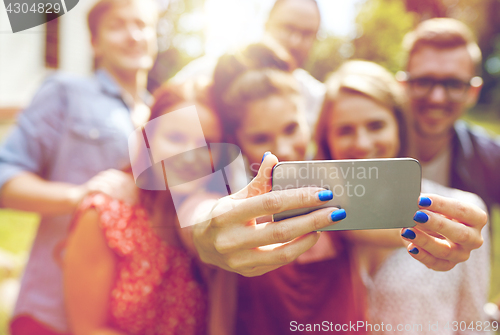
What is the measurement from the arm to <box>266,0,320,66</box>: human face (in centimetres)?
88

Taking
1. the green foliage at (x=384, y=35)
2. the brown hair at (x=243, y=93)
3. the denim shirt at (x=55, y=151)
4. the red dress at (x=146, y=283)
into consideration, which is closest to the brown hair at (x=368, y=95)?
the brown hair at (x=243, y=93)

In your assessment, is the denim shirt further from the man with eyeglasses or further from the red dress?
the man with eyeglasses

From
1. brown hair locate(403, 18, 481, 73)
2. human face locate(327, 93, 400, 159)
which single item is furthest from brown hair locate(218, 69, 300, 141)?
brown hair locate(403, 18, 481, 73)

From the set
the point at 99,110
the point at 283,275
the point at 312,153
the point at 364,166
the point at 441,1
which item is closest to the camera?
the point at 364,166

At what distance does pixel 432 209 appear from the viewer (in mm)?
407

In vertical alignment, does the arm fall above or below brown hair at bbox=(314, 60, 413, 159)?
below

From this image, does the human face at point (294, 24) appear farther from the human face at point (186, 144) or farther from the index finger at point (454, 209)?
the index finger at point (454, 209)

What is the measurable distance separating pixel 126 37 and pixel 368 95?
24.9 inches

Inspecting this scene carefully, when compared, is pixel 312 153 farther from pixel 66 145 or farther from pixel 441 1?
pixel 441 1

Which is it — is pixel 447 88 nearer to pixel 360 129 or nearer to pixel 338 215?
pixel 360 129

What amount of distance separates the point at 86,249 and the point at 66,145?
13.1 inches

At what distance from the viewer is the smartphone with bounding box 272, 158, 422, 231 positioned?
1.27ft

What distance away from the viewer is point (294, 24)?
1.19 meters

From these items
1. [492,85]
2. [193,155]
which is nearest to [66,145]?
[193,155]
